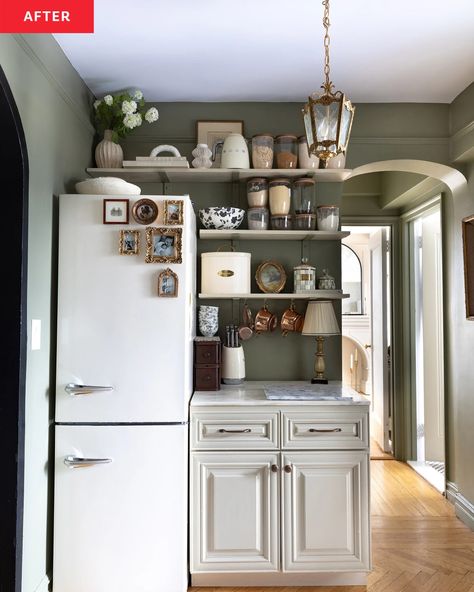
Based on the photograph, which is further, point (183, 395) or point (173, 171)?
point (173, 171)

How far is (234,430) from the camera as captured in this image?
234 centimetres

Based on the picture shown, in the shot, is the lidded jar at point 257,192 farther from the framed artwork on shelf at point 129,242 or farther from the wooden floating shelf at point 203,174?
the framed artwork on shelf at point 129,242

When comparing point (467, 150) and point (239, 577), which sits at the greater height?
point (467, 150)

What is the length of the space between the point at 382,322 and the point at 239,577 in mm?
2800

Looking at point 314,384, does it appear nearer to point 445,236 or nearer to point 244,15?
point 445,236

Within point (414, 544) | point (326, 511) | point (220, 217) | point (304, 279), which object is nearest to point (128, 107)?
point (220, 217)

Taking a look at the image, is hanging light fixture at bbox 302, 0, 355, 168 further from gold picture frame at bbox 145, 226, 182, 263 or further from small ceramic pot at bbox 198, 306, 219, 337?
small ceramic pot at bbox 198, 306, 219, 337

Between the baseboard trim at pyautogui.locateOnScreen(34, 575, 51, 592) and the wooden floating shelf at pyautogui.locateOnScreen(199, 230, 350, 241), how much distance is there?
6.03ft

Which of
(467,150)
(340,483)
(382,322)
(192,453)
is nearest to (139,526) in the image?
(192,453)

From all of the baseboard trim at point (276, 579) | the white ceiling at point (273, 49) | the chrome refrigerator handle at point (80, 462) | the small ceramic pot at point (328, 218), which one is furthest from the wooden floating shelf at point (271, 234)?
the baseboard trim at point (276, 579)

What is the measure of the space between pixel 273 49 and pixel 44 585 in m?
2.69

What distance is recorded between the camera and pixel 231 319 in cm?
301

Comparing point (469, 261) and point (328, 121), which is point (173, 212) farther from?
point (469, 261)

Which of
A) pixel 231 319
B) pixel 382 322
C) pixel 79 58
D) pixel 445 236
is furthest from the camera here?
pixel 382 322
